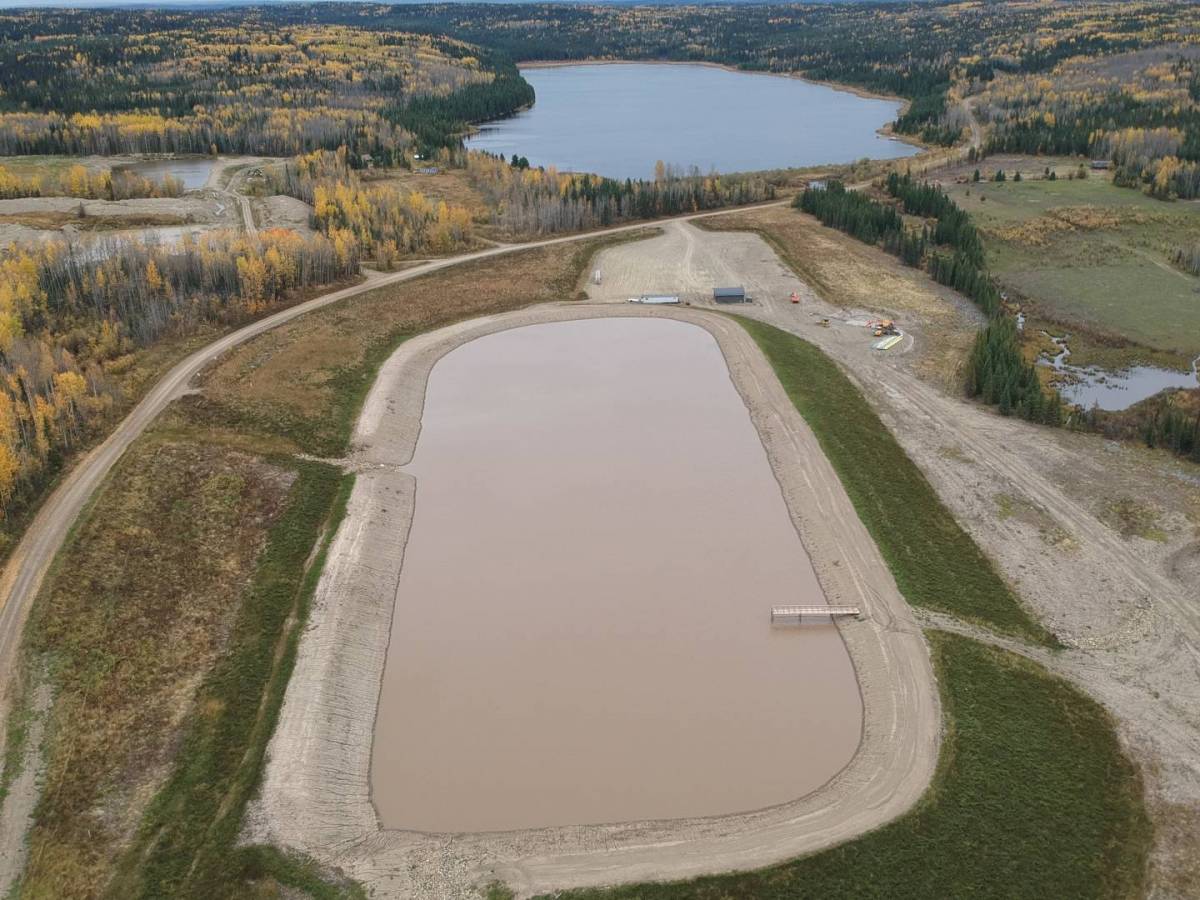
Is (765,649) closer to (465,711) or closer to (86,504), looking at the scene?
(465,711)

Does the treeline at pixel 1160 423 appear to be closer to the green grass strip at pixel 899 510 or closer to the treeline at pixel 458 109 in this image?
the green grass strip at pixel 899 510

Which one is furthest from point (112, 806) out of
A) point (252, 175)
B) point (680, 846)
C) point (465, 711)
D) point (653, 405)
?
point (252, 175)

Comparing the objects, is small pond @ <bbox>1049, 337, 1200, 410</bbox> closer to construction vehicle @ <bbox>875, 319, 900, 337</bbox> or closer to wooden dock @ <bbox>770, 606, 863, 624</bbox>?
construction vehicle @ <bbox>875, 319, 900, 337</bbox>

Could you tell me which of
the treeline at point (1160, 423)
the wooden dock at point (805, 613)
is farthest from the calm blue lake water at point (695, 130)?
the wooden dock at point (805, 613)

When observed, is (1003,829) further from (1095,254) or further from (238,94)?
(238,94)

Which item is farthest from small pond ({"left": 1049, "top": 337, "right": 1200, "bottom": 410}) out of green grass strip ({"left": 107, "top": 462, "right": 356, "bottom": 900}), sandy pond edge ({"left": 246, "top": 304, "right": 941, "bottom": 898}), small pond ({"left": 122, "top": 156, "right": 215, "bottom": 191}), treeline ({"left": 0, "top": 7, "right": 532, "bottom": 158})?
small pond ({"left": 122, "top": 156, "right": 215, "bottom": 191})

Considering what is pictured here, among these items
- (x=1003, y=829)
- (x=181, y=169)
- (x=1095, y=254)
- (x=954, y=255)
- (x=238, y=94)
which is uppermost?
(x=238, y=94)

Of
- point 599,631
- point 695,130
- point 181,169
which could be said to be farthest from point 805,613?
point 695,130
